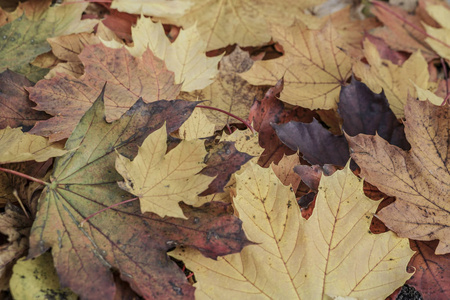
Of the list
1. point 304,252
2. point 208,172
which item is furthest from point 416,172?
point 208,172

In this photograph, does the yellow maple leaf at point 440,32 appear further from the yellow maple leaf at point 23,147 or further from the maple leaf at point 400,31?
the yellow maple leaf at point 23,147

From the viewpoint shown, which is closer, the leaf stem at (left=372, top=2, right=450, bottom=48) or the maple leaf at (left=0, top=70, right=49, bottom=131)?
the maple leaf at (left=0, top=70, right=49, bottom=131)

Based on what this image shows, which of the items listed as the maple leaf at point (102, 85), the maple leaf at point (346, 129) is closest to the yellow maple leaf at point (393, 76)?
the maple leaf at point (346, 129)

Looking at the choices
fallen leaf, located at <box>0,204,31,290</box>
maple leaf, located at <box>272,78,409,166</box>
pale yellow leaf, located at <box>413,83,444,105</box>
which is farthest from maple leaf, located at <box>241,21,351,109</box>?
fallen leaf, located at <box>0,204,31,290</box>

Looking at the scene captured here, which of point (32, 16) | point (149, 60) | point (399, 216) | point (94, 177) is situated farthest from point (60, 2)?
point (399, 216)

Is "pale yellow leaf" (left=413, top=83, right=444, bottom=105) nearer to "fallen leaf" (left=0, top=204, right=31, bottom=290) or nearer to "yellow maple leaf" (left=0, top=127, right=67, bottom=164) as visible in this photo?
"yellow maple leaf" (left=0, top=127, right=67, bottom=164)

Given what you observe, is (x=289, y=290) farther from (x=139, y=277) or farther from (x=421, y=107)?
(x=421, y=107)
